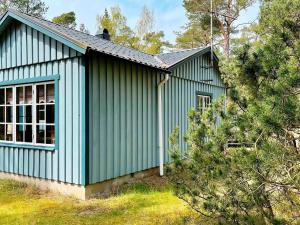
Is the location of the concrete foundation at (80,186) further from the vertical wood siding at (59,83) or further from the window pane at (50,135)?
the window pane at (50,135)

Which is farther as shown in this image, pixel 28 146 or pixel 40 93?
pixel 28 146

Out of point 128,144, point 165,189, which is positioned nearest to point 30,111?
point 128,144

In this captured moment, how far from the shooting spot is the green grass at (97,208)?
4.29m

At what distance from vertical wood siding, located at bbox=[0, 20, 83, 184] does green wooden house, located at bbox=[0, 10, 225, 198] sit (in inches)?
0.8

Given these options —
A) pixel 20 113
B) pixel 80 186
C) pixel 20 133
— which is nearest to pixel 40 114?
pixel 20 113

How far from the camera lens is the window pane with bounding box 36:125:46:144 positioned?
599 centimetres

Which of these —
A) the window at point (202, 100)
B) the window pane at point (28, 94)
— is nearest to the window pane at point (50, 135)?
the window pane at point (28, 94)

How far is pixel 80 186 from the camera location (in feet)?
17.5

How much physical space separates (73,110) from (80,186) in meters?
1.47

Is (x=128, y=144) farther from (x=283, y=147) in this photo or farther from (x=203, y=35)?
(x=203, y=35)

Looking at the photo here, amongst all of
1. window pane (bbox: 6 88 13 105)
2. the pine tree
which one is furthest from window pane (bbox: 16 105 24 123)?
the pine tree

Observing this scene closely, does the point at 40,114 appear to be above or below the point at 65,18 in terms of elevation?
below

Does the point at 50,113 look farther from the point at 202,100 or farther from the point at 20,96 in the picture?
the point at 202,100

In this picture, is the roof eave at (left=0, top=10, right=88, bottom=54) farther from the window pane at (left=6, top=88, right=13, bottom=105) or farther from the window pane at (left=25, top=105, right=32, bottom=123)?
the window pane at (left=25, top=105, right=32, bottom=123)
